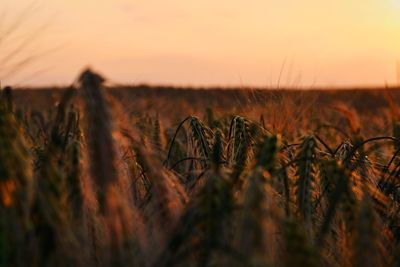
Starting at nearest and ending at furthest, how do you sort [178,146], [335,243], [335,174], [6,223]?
[6,223]
[335,174]
[335,243]
[178,146]

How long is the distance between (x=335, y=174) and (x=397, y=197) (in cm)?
81

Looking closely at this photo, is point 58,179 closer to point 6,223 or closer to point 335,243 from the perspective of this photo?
point 6,223

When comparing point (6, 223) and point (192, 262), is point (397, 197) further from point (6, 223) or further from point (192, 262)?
point (6, 223)

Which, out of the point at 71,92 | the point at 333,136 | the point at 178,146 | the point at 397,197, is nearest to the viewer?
the point at 71,92

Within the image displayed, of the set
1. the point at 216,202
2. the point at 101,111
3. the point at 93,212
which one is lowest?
the point at 93,212

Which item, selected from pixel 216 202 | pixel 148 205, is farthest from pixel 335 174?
pixel 148 205

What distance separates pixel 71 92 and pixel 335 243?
1.17 m

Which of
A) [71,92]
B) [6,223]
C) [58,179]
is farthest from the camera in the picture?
[71,92]

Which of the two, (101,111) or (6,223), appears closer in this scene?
(6,223)

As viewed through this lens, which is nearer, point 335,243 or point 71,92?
point 71,92

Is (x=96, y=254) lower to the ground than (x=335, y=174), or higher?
lower

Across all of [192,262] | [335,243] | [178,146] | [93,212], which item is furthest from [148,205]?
[178,146]

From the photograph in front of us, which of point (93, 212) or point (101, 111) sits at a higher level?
point (101, 111)

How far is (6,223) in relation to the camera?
1469 millimetres
